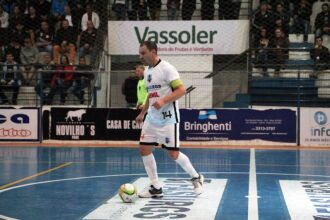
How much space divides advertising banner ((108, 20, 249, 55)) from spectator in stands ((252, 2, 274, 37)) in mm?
399

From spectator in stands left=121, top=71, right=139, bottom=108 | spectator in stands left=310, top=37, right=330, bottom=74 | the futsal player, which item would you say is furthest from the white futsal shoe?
spectator in stands left=310, top=37, right=330, bottom=74

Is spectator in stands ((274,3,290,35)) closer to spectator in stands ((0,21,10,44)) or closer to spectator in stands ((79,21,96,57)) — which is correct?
spectator in stands ((79,21,96,57))

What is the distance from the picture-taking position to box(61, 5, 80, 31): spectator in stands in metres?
23.1

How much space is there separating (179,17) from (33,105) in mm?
6791

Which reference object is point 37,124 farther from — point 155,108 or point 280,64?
point 155,108

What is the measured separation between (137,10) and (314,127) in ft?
28.1

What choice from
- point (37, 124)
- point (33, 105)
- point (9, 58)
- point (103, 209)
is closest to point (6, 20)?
point (9, 58)

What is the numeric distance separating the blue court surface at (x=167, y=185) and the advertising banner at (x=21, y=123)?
2.54 meters

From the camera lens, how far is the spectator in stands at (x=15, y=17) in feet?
75.9

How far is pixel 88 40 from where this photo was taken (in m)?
22.2

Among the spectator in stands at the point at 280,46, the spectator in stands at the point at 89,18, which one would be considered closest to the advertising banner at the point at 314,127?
the spectator in stands at the point at 280,46

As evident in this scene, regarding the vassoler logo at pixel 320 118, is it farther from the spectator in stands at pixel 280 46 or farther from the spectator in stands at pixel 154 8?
the spectator in stands at pixel 154 8

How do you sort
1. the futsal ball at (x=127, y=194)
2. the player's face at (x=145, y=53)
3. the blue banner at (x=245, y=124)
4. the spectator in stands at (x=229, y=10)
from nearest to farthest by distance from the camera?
the futsal ball at (x=127, y=194) → the player's face at (x=145, y=53) → the blue banner at (x=245, y=124) → the spectator in stands at (x=229, y=10)

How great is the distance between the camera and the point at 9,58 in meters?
21.1
